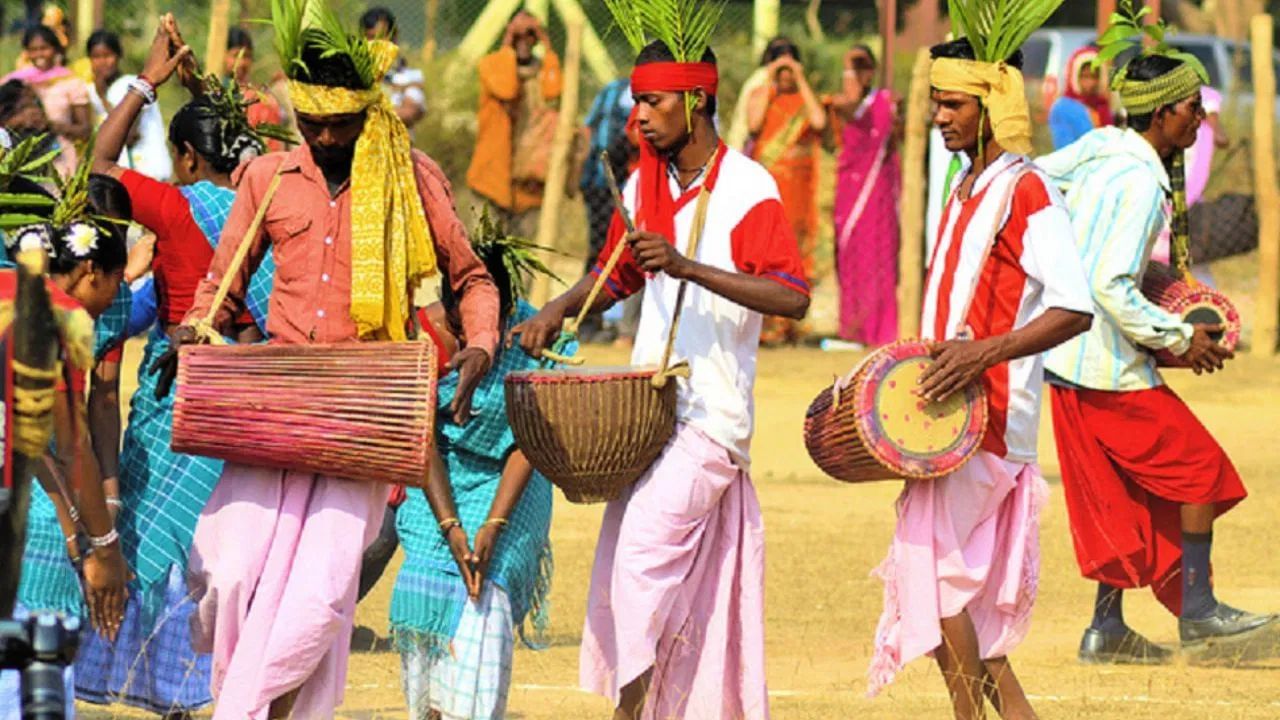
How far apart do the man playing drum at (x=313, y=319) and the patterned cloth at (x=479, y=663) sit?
661 mm

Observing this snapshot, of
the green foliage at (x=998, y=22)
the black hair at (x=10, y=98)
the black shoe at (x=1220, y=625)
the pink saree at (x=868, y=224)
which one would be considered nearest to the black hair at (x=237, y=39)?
the black hair at (x=10, y=98)

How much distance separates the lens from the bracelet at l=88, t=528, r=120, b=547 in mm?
6715

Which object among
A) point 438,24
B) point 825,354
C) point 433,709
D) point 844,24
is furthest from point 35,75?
point 844,24

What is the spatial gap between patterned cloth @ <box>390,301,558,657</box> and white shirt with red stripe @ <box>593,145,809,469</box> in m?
0.57

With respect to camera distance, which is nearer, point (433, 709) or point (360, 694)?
point (433, 709)

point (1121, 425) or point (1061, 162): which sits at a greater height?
point (1061, 162)

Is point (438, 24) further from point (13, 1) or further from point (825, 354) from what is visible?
point (825, 354)

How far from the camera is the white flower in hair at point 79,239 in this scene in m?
6.93

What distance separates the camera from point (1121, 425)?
358 inches

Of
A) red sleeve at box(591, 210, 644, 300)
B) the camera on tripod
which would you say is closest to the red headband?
red sleeve at box(591, 210, 644, 300)

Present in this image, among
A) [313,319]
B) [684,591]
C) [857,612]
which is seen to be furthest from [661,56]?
[857,612]

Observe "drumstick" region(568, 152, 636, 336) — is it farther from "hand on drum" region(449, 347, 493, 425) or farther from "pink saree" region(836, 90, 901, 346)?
"pink saree" region(836, 90, 901, 346)

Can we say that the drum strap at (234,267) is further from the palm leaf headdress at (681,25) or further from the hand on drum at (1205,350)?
the hand on drum at (1205,350)

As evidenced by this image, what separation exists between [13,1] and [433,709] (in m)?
24.4
